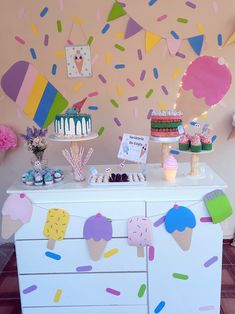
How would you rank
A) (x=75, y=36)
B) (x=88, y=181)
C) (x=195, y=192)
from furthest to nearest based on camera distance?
(x=75, y=36)
(x=88, y=181)
(x=195, y=192)

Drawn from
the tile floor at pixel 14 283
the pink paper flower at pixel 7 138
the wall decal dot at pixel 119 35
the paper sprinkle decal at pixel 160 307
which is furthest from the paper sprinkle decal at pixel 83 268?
the wall decal dot at pixel 119 35

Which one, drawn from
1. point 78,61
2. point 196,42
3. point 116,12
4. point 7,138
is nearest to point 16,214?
point 7,138

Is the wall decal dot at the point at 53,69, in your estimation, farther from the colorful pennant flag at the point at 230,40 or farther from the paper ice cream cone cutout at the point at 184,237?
the paper ice cream cone cutout at the point at 184,237

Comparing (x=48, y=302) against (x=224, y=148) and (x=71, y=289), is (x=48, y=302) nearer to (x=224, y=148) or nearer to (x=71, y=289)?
(x=71, y=289)

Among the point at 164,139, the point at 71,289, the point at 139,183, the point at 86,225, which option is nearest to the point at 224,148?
the point at 164,139

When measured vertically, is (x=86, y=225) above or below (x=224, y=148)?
below

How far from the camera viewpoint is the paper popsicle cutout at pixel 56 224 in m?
1.78

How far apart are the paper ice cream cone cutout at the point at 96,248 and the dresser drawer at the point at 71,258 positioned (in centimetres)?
2

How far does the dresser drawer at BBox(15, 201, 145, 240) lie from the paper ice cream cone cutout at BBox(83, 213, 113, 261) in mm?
22

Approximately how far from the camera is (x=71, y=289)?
1.85m

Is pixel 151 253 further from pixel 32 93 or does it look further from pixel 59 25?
pixel 59 25

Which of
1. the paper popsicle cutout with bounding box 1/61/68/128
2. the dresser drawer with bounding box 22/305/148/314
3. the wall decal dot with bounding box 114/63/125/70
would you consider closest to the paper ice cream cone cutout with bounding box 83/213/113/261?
the dresser drawer with bounding box 22/305/148/314

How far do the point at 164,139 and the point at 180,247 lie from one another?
0.59 metres

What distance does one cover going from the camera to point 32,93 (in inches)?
105
